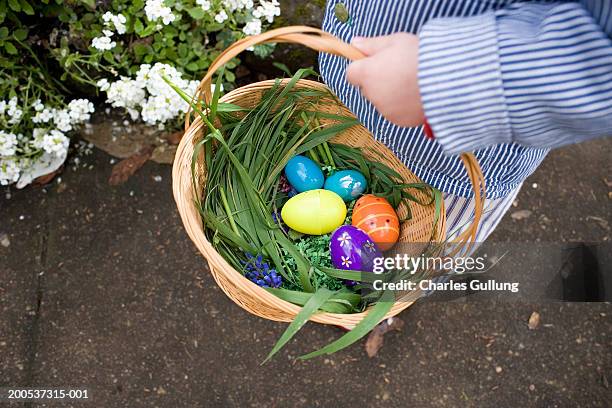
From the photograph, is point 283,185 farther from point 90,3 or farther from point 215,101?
point 90,3

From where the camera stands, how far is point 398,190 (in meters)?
1.53

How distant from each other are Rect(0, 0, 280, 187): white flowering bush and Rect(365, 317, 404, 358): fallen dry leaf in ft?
2.98

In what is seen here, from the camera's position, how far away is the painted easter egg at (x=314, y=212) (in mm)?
A: 1492

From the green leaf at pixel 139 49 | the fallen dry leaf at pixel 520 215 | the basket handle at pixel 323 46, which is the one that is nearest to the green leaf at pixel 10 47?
the green leaf at pixel 139 49

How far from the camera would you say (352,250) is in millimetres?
1416

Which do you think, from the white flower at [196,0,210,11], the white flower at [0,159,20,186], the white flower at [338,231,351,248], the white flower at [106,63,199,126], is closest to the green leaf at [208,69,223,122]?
the white flower at [106,63,199,126]

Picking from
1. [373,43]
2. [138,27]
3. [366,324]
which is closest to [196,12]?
[138,27]

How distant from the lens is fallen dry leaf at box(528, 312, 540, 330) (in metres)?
1.84

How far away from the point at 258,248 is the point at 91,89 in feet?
3.01

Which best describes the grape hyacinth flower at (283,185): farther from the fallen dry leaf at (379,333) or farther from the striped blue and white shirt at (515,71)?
the striped blue and white shirt at (515,71)

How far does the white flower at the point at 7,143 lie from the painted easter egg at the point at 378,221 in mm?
1030

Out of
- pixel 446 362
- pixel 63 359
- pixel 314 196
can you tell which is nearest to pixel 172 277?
pixel 63 359

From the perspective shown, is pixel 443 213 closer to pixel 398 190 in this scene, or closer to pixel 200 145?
pixel 398 190

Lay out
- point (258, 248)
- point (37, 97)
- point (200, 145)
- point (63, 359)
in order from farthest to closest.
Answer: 1. point (37, 97)
2. point (63, 359)
3. point (258, 248)
4. point (200, 145)
